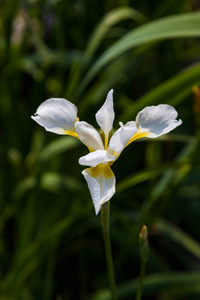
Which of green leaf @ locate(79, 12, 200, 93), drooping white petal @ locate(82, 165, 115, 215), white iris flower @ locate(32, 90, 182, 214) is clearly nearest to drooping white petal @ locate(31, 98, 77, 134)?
white iris flower @ locate(32, 90, 182, 214)

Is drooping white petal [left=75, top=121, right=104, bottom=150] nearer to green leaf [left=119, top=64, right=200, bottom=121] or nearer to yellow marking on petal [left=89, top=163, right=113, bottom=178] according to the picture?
yellow marking on petal [left=89, top=163, right=113, bottom=178]

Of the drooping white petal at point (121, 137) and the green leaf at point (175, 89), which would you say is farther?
the green leaf at point (175, 89)

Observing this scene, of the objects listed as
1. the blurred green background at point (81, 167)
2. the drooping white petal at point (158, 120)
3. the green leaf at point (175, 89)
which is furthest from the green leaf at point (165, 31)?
the drooping white petal at point (158, 120)

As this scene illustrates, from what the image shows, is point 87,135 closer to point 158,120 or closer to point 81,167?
point 158,120

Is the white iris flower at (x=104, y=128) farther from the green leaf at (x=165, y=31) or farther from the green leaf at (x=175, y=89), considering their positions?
the green leaf at (x=165, y=31)

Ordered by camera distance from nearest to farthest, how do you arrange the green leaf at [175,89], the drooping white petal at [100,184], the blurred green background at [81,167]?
the drooping white petal at [100,184], the green leaf at [175,89], the blurred green background at [81,167]

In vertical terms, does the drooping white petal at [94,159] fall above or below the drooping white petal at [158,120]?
below

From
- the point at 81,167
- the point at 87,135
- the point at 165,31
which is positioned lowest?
the point at 81,167

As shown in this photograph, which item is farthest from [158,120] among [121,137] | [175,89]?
[175,89]
